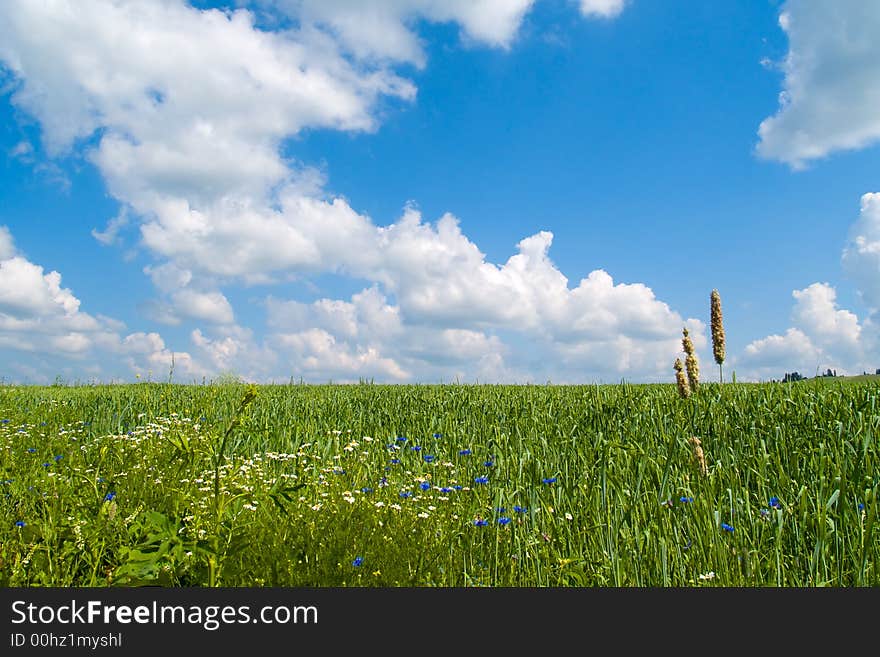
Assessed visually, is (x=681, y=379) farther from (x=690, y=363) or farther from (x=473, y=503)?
(x=473, y=503)

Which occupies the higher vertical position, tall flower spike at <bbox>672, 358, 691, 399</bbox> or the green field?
tall flower spike at <bbox>672, 358, 691, 399</bbox>

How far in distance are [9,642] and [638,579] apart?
348cm

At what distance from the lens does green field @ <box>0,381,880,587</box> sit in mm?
3887

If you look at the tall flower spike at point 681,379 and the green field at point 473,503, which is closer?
the green field at point 473,503

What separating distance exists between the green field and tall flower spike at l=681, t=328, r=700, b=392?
22.8 inches

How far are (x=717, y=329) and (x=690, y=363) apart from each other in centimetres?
103

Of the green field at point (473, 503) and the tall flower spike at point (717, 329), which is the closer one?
the green field at point (473, 503)

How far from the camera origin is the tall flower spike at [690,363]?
24.9ft

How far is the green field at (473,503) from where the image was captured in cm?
389

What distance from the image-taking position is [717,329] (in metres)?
8.31

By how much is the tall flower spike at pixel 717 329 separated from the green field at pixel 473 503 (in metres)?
0.81

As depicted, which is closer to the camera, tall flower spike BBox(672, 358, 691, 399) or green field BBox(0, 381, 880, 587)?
green field BBox(0, 381, 880, 587)

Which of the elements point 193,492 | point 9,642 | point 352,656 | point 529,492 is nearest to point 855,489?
point 529,492

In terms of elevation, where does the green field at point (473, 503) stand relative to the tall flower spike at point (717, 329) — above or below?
below
